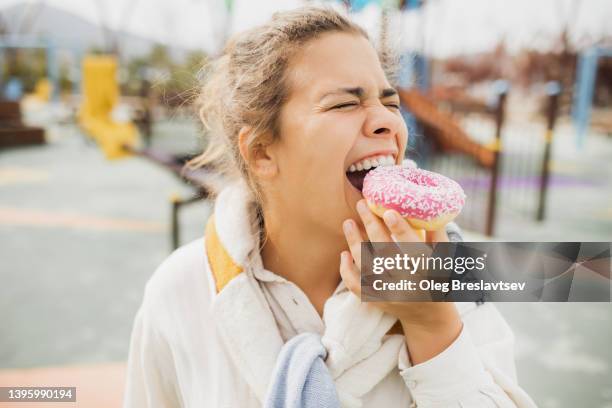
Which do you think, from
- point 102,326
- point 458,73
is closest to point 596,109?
point 458,73

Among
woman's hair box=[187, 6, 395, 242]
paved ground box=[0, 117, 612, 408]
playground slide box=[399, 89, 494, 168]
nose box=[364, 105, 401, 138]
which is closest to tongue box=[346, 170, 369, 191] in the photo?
nose box=[364, 105, 401, 138]

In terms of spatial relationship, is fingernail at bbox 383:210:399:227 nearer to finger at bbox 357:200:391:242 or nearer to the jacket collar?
finger at bbox 357:200:391:242

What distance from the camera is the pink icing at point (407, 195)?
3.59 feet

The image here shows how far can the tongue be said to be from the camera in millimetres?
1232

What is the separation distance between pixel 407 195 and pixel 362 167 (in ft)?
0.48

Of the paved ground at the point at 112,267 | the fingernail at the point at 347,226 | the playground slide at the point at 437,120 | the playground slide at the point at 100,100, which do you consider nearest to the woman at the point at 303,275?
the fingernail at the point at 347,226

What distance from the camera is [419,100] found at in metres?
7.90

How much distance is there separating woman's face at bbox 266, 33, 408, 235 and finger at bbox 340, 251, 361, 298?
0.42 feet

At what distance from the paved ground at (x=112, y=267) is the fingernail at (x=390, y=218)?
2055 mm

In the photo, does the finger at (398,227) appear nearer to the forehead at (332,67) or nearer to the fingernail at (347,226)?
the fingernail at (347,226)

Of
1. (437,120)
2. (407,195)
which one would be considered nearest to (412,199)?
(407,195)

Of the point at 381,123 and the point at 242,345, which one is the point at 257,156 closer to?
the point at 381,123

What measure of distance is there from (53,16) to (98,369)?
114 feet

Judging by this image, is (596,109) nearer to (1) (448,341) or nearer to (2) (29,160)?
(2) (29,160)
